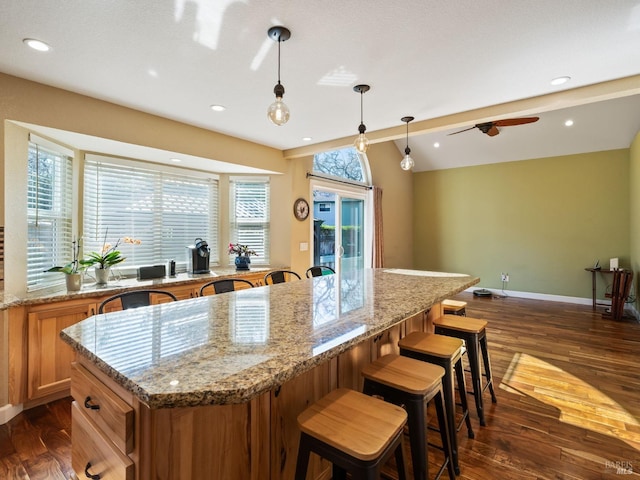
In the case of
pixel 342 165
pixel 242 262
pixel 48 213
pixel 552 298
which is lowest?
pixel 552 298

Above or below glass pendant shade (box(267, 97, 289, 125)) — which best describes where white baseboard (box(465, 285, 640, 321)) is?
below

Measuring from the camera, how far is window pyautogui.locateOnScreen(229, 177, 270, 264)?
464 centimetres

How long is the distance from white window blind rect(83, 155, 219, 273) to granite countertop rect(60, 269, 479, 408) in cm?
226

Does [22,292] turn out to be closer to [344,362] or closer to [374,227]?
[344,362]

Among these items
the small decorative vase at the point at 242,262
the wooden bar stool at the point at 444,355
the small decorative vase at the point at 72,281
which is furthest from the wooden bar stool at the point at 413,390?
the small decorative vase at the point at 242,262

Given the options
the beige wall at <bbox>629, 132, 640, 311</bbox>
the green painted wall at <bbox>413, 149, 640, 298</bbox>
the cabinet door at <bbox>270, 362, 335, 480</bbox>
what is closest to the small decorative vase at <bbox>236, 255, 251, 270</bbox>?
the cabinet door at <bbox>270, 362, 335, 480</bbox>

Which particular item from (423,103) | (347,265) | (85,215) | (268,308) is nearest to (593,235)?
(347,265)

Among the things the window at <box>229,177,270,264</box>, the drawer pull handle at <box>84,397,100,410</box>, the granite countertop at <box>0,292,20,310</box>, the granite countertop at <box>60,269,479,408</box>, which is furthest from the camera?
the window at <box>229,177,270,264</box>

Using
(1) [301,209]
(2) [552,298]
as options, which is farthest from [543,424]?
(2) [552,298]

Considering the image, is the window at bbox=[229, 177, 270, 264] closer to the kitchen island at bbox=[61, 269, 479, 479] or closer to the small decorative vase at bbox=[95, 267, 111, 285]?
the small decorative vase at bbox=[95, 267, 111, 285]

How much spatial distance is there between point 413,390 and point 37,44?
293cm

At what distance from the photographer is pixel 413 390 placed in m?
1.39

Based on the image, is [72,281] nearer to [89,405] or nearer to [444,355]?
[89,405]

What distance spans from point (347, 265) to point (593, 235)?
4596mm
